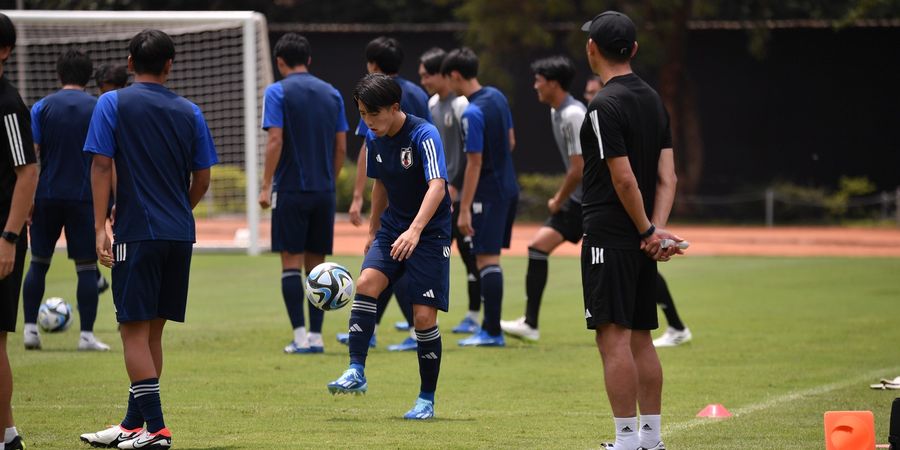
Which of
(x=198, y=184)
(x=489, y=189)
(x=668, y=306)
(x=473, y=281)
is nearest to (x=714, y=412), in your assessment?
(x=668, y=306)

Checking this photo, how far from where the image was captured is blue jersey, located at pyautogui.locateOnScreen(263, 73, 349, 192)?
10328mm

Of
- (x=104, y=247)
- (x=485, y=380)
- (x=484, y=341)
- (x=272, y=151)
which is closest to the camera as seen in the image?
(x=104, y=247)

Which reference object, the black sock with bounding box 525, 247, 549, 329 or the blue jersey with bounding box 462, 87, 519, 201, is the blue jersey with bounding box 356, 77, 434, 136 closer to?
the blue jersey with bounding box 462, 87, 519, 201

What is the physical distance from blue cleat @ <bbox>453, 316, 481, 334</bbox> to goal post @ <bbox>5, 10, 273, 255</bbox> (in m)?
8.32

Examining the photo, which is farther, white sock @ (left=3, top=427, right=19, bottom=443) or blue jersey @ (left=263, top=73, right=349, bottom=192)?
blue jersey @ (left=263, top=73, right=349, bottom=192)

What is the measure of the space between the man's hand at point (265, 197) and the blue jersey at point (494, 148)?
1.77m

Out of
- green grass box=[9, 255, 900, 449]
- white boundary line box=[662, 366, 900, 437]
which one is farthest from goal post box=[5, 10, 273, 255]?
white boundary line box=[662, 366, 900, 437]

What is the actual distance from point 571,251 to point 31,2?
1509cm

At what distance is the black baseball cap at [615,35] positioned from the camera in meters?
6.14

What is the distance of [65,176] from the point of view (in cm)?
1029

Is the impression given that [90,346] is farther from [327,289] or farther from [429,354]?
[429,354]

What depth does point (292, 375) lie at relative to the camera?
30.6ft

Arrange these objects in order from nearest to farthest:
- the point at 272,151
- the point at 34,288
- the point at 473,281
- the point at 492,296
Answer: the point at 272,151, the point at 34,288, the point at 492,296, the point at 473,281

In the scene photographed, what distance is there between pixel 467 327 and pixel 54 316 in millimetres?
3661
